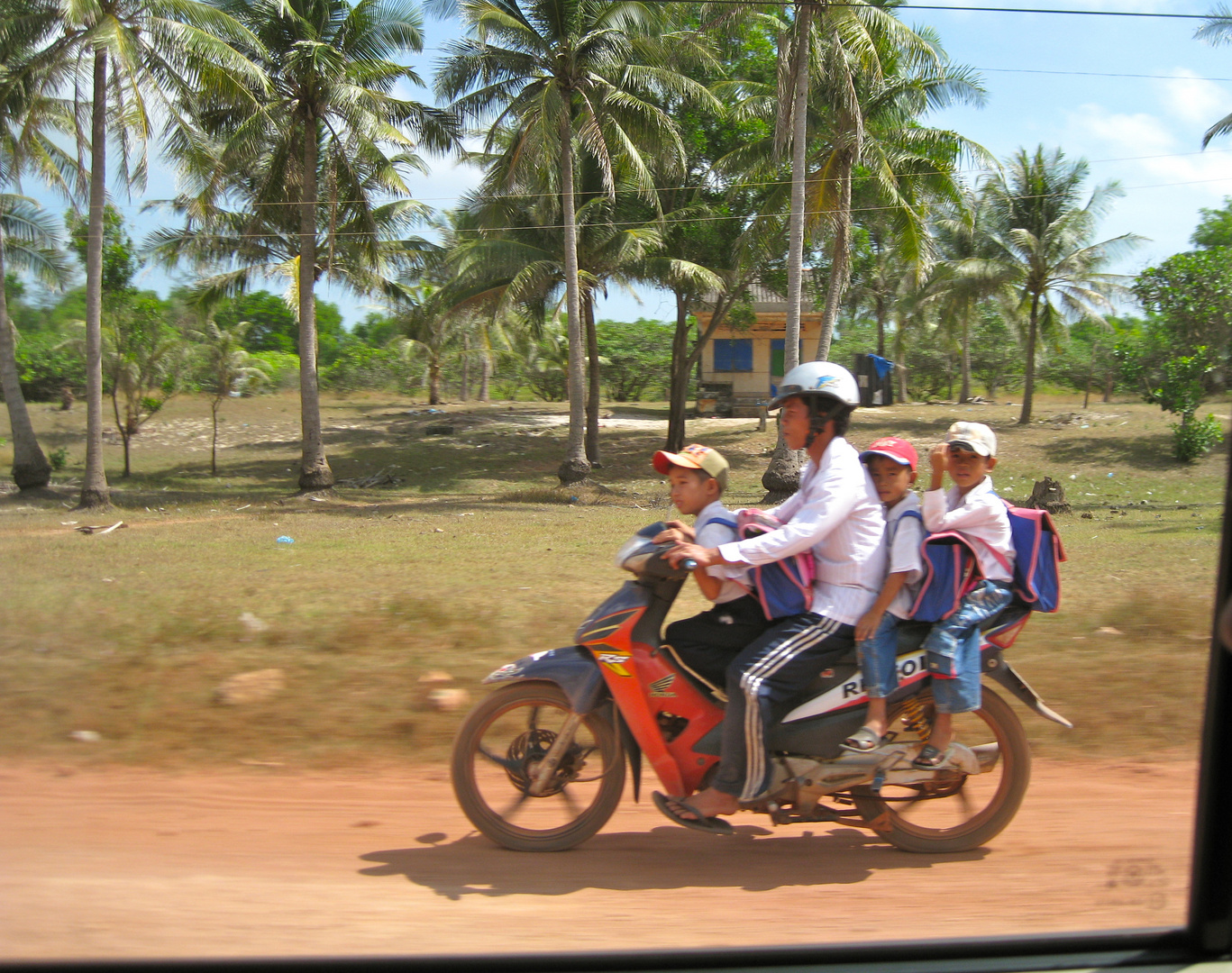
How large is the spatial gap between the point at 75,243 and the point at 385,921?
88.2 ft

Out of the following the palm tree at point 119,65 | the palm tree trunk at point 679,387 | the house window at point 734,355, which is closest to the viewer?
Result: the palm tree at point 119,65

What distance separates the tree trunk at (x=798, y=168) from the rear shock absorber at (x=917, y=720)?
13.7m

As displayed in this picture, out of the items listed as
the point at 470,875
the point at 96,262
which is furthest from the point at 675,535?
the point at 96,262

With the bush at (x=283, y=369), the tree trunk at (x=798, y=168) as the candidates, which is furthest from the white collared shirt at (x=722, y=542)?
the bush at (x=283, y=369)

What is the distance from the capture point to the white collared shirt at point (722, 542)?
354 cm

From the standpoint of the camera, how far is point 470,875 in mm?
3529

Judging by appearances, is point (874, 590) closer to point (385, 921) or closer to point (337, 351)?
point (385, 921)

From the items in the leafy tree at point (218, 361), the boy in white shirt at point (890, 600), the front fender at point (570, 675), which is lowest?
the front fender at point (570, 675)

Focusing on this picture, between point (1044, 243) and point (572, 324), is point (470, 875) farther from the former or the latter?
point (1044, 243)

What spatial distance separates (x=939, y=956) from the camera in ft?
8.39

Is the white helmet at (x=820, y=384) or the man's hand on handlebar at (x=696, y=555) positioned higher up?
the white helmet at (x=820, y=384)

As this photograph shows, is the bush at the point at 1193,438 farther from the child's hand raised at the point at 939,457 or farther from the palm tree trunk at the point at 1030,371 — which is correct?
the child's hand raised at the point at 939,457

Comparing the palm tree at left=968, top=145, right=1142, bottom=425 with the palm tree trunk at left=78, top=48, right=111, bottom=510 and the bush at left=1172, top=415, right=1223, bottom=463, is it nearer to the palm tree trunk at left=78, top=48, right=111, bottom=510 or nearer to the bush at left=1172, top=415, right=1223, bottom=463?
the bush at left=1172, top=415, right=1223, bottom=463

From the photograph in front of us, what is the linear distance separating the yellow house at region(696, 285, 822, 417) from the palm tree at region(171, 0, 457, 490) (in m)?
13.1
